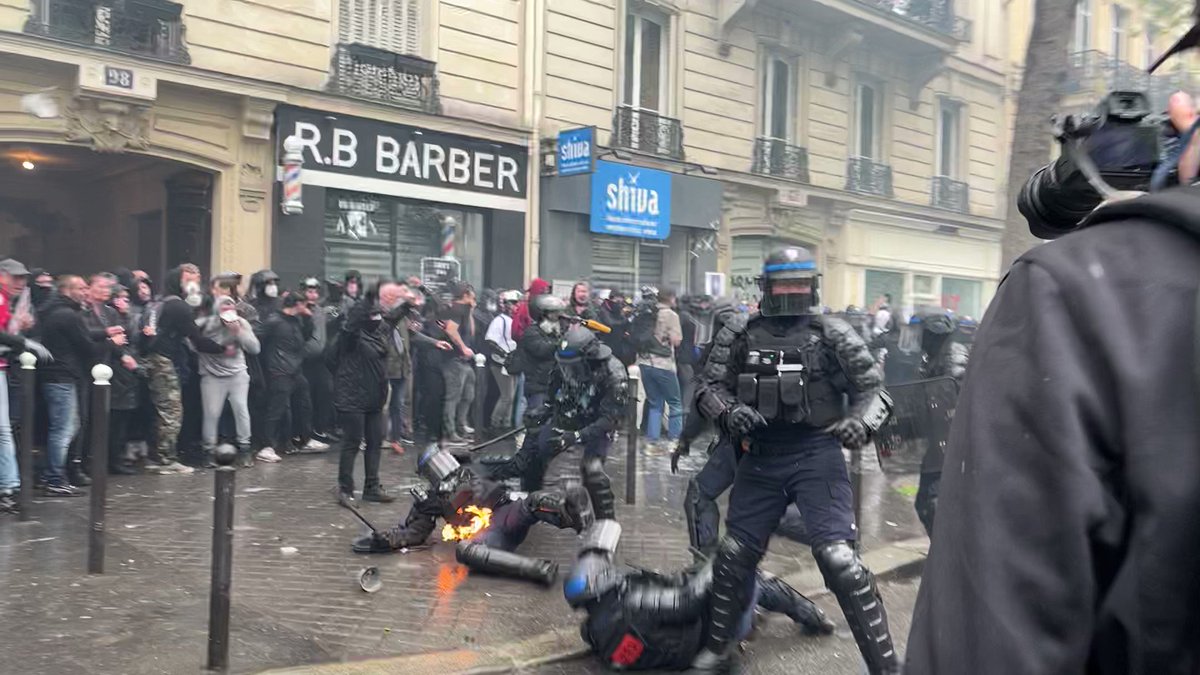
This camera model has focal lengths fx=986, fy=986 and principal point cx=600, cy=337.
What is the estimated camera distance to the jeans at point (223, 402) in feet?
30.4

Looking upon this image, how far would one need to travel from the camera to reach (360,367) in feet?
26.5

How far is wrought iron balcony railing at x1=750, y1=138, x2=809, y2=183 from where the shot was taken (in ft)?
66.9

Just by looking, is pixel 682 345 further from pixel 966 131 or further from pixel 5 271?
pixel 966 131

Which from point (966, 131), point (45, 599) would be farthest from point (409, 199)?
point (966, 131)

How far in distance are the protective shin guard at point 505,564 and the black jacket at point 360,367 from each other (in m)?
2.38

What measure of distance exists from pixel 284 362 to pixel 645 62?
11.0 metres

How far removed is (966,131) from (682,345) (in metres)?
17.0

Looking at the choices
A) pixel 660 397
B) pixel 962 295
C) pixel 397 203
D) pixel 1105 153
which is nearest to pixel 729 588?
pixel 1105 153

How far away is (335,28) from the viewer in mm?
14234

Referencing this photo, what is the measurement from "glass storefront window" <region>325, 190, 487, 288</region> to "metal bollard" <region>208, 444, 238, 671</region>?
1003 cm

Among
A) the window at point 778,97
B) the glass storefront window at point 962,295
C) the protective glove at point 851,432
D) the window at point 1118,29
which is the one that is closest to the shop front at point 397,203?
the window at point 778,97

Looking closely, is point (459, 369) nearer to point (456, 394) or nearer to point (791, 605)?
point (456, 394)

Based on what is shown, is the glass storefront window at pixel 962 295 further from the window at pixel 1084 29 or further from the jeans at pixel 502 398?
the jeans at pixel 502 398

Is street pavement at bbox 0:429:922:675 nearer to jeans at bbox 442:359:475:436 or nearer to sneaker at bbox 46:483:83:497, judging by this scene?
sneaker at bbox 46:483:83:497
